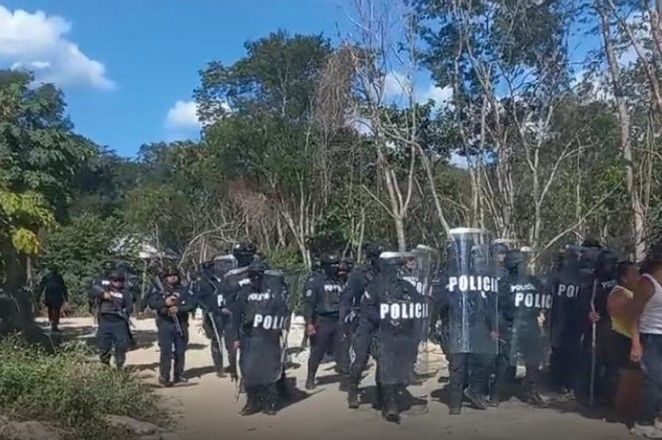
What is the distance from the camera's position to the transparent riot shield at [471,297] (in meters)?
11.9

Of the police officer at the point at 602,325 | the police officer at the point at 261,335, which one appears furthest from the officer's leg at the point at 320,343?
the police officer at the point at 602,325

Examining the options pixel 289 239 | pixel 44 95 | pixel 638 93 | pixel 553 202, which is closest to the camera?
pixel 44 95

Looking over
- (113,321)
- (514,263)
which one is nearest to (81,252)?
(113,321)

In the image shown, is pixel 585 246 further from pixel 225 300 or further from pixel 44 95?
pixel 44 95

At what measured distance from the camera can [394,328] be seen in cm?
1150

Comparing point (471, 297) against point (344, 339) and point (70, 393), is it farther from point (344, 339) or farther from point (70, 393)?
point (70, 393)

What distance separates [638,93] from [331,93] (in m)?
11.9

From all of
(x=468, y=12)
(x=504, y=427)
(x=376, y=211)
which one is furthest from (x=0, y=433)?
(x=376, y=211)

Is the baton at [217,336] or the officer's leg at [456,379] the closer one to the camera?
the officer's leg at [456,379]

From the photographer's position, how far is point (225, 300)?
48.0ft

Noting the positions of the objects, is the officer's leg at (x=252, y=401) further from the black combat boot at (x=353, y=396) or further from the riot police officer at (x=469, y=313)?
the riot police officer at (x=469, y=313)

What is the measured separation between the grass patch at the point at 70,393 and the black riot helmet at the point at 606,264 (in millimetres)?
5666

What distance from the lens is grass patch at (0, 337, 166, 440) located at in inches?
377

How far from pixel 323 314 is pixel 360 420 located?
2.75 metres
